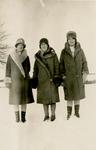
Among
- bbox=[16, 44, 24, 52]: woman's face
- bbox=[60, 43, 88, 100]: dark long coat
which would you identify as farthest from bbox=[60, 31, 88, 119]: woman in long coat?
bbox=[16, 44, 24, 52]: woman's face

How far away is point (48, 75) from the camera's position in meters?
1.39

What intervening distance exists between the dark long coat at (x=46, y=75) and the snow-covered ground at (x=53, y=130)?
39 mm

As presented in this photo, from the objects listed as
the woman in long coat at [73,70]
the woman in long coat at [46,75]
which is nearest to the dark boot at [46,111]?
the woman in long coat at [46,75]

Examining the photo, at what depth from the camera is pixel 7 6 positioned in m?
1.43

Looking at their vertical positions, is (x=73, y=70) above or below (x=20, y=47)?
below

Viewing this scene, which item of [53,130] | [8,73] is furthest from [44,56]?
[53,130]

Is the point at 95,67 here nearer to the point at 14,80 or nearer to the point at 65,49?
the point at 65,49

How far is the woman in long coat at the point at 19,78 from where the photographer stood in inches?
54.5

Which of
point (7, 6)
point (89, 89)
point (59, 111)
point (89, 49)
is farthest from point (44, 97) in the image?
point (7, 6)

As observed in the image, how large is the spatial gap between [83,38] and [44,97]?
0.35 m

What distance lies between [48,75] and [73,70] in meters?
0.13

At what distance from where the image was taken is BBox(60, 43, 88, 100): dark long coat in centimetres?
138

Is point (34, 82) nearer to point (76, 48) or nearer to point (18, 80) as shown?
point (18, 80)

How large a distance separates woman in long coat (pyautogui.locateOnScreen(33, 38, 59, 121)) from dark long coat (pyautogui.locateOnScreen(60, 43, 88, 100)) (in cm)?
4
